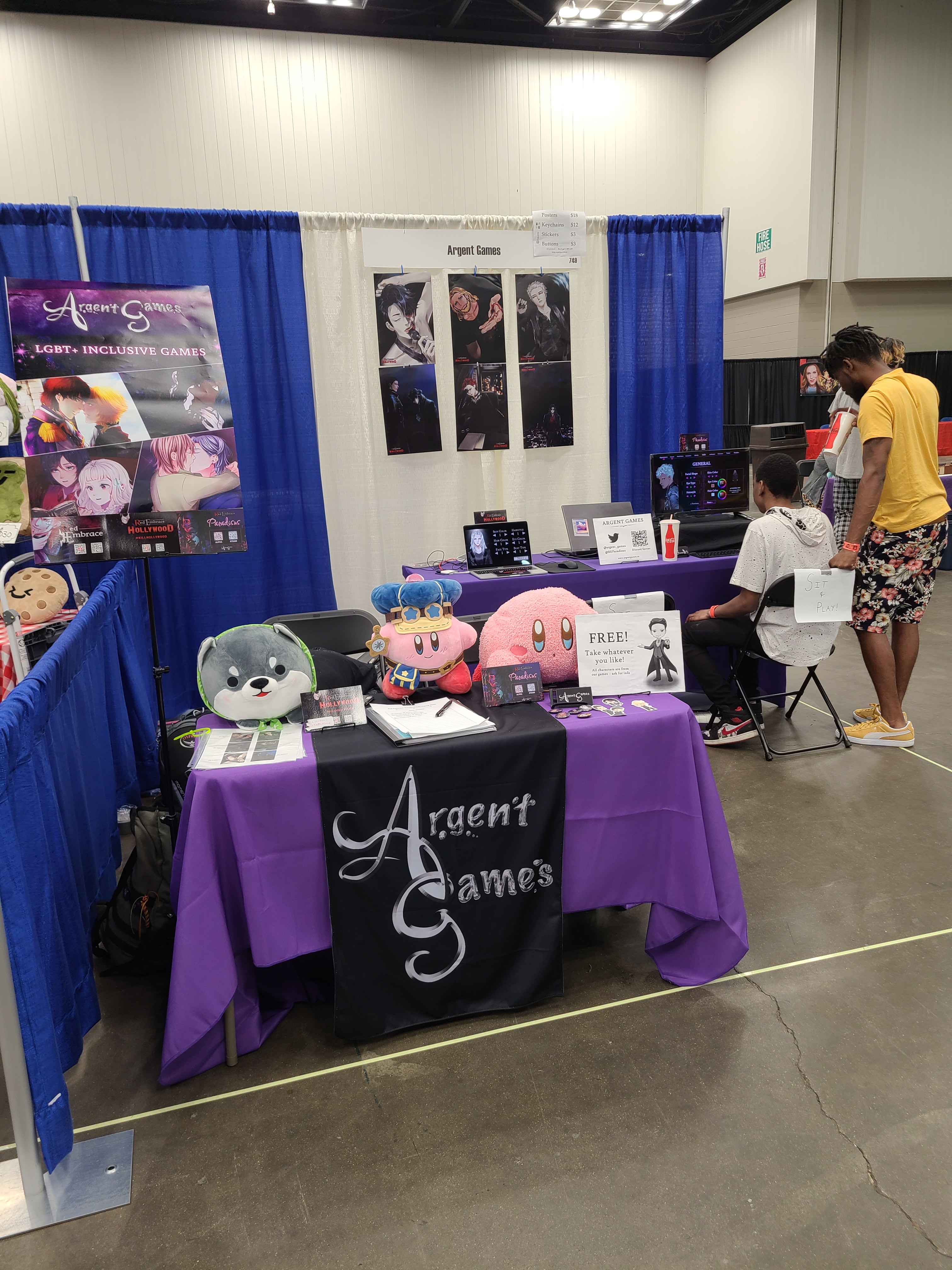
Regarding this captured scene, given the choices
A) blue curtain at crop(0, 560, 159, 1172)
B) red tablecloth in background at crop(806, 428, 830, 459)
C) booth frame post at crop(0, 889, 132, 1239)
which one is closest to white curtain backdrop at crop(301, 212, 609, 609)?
blue curtain at crop(0, 560, 159, 1172)

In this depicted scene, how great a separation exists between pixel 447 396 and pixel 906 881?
3.38 metres

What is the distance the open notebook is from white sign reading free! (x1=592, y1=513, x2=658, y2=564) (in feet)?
6.51

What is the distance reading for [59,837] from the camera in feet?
5.93

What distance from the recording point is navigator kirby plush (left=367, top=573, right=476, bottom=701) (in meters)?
2.16

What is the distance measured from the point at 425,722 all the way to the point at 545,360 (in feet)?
11.2

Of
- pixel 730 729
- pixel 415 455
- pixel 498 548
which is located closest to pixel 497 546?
pixel 498 548

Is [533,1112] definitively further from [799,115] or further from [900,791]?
[799,115]

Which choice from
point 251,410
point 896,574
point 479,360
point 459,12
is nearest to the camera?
point 896,574

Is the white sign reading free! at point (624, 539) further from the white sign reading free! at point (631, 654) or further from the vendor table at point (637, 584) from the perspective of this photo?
the white sign reading free! at point (631, 654)

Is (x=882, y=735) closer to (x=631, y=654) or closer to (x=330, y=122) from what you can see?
(x=631, y=654)

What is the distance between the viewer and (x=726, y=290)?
976cm

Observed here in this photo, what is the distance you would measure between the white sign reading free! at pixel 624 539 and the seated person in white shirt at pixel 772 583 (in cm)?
51

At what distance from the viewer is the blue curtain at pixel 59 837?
1.42m

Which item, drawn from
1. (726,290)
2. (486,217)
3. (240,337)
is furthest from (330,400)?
(726,290)
